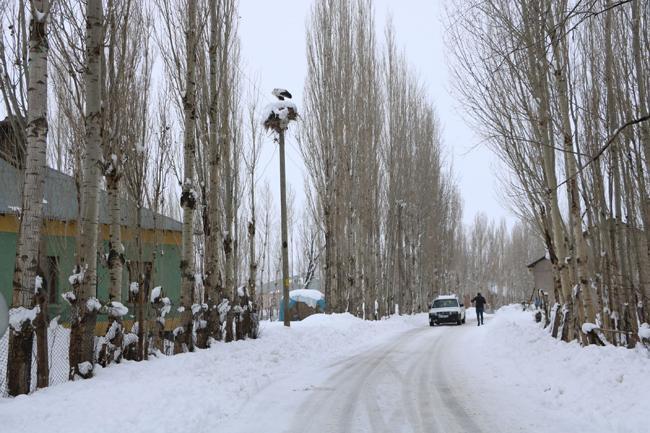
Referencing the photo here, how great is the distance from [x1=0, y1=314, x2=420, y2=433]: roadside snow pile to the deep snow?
1 centimetres

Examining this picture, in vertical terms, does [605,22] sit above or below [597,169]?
above

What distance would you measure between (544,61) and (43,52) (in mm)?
10506

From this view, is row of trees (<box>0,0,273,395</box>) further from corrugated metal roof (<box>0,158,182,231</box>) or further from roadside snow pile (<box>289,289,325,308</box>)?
roadside snow pile (<box>289,289,325,308</box>)

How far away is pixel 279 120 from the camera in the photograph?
16969 millimetres

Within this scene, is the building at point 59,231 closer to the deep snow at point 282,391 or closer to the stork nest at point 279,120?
the deep snow at point 282,391

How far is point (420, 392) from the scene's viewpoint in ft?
25.1

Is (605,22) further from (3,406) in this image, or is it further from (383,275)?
(383,275)

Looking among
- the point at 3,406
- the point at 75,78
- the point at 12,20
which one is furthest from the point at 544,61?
the point at 3,406

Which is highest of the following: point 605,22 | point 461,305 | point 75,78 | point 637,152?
point 605,22

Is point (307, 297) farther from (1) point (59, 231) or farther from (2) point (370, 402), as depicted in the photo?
(2) point (370, 402)

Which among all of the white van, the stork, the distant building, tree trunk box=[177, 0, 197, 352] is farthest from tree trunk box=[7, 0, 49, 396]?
the distant building

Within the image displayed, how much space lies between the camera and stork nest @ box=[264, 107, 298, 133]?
55.6 ft

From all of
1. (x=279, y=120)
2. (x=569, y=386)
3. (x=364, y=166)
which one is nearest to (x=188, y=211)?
(x=279, y=120)

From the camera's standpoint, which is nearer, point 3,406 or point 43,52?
point 3,406
